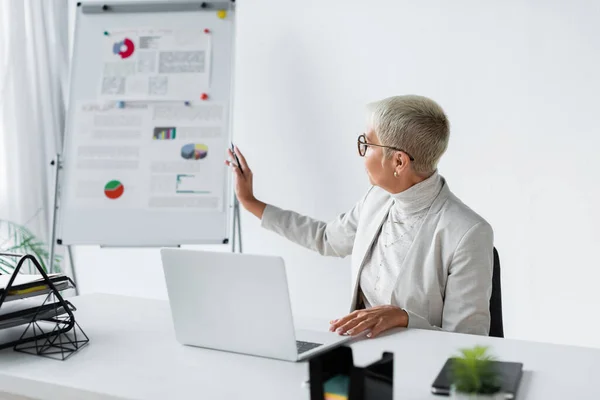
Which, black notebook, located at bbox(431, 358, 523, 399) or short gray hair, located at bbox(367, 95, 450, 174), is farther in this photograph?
short gray hair, located at bbox(367, 95, 450, 174)

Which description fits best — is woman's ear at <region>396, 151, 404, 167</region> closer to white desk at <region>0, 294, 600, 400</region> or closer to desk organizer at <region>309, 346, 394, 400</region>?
white desk at <region>0, 294, 600, 400</region>

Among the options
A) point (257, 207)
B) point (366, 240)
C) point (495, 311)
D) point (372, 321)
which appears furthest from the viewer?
point (257, 207)

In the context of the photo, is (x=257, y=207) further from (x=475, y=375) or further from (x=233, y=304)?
(x=475, y=375)

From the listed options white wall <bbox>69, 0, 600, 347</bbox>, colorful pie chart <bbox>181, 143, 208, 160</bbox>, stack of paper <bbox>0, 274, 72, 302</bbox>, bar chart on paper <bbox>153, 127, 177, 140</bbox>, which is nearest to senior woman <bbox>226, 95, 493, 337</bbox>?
stack of paper <bbox>0, 274, 72, 302</bbox>

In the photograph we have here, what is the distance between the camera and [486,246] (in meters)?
1.96

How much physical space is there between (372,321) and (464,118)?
5.38 ft

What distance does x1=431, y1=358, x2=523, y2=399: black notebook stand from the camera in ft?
3.95

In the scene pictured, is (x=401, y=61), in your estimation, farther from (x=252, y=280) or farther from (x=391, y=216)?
(x=252, y=280)

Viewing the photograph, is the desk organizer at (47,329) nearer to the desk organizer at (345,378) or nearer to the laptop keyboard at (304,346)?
the laptop keyboard at (304,346)

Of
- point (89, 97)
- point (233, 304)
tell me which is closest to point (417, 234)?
point (233, 304)

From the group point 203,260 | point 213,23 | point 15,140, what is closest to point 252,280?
point 203,260

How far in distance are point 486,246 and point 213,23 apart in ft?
6.04

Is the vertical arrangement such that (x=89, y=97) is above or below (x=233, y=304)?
above

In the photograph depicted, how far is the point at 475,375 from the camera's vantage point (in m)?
1.03
